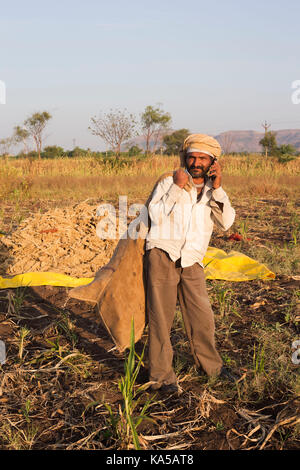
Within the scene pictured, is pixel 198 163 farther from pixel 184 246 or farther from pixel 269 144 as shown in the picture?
pixel 269 144

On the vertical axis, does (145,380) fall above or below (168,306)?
below

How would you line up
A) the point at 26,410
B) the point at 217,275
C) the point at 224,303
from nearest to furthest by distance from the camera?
the point at 26,410 < the point at 224,303 < the point at 217,275

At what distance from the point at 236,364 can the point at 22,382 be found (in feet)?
3.92

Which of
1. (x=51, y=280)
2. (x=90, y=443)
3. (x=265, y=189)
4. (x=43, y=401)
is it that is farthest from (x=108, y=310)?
(x=265, y=189)

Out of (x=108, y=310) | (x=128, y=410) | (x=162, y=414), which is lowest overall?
(x=162, y=414)

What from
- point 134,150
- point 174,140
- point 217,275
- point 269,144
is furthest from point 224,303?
point 174,140

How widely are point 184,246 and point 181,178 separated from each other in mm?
343

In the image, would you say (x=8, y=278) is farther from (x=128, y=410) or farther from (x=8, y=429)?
(x=128, y=410)

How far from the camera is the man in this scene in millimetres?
2197

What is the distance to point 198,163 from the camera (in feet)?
7.23

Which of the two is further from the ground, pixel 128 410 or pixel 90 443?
pixel 128 410

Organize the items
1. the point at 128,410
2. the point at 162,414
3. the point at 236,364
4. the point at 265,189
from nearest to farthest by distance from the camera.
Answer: the point at 128,410 < the point at 162,414 < the point at 236,364 < the point at 265,189

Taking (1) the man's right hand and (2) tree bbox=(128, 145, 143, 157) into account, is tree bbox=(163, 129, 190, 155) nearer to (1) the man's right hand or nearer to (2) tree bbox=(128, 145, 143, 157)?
(2) tree bbox=(128, 145, 143, 157)

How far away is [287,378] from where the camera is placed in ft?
7.75
